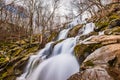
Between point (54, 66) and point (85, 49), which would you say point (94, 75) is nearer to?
point (85, 49)

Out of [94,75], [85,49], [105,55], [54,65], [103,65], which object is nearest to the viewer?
[94,75]

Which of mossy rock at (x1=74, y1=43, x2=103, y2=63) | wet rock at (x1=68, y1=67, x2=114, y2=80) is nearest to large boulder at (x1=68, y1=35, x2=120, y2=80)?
wet rock at (x1=68, y1=67, x2=114, y2=80)

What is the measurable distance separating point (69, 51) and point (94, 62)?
5.07 meters

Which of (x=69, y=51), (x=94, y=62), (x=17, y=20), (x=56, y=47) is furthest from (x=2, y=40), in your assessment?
(x=94, y=62)

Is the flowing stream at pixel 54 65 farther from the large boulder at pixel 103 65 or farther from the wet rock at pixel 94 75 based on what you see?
the wet rock at pixel 94 75

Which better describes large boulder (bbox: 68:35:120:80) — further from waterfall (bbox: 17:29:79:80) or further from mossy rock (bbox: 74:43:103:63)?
waterfall (bbox: 17:29:79:80)

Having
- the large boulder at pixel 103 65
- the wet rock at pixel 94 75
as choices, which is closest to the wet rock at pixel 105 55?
the large boulder at pixel 103 65

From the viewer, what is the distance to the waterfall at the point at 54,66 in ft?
35.5

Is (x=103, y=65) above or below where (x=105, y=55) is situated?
below

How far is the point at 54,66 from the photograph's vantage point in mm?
11891

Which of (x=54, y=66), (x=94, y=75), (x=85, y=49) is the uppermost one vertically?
(x=85, y=49)

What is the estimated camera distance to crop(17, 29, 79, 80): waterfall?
10815 mm

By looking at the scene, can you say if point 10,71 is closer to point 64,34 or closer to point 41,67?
point 41,67

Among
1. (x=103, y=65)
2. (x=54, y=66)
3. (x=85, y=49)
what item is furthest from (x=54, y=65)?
(x=103, y=65)
